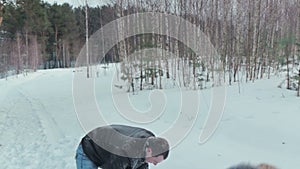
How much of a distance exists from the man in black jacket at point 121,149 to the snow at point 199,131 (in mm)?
1572

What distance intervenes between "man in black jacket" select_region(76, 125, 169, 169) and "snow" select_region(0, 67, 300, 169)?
5.16 ft

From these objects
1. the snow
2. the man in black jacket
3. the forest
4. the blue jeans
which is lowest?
the snow

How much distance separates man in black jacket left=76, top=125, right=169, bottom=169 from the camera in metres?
2.22

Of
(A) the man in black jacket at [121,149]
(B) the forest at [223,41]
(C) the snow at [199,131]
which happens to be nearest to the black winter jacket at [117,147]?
(A) the man in black jacket at [121,149]

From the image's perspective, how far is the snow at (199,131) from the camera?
170 inches

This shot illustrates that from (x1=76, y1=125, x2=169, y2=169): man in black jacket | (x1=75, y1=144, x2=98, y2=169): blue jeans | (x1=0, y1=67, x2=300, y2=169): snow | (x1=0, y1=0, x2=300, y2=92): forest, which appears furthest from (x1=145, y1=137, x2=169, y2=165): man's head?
(x1=0, y1=0, x2=300, y2=92): forest

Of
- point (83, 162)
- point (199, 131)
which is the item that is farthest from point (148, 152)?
point (199, 131)

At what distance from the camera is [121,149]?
2312 mm

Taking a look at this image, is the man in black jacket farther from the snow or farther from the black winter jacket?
the snow

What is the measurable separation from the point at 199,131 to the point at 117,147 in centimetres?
341

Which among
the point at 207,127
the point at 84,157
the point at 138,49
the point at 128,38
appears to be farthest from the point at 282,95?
the point at 128,38

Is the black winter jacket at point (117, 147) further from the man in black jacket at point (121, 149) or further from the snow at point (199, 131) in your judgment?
the snow at point (199, 131)

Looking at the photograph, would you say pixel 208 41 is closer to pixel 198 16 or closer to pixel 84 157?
pixel 198 16

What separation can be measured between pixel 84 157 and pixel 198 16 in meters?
9.37
